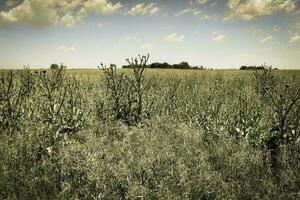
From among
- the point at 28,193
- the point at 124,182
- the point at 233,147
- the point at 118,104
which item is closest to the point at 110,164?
the point at 124,182

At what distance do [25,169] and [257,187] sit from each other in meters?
3.31

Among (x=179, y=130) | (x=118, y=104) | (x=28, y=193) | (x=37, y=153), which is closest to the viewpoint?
(x=28, y=193)

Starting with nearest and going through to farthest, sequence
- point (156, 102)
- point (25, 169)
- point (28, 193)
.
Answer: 1. point (28, 193)
2. point (25, 169)
3. point (156, 102)

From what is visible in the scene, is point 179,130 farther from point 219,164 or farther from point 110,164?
point 110,164

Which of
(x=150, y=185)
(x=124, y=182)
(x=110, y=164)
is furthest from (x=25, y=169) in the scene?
(x=150, y=185)

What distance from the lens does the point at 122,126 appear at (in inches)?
255

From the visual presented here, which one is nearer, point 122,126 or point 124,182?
point 124,182

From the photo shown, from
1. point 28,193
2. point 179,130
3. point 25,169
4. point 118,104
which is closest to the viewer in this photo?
point 28,193

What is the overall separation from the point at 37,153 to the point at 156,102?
4245mm

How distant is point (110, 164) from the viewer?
4660mm

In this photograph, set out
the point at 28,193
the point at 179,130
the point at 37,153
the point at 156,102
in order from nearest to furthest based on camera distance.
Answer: the point at 28,193, the point at 37,153, the point at 179,130, the point at 156,102

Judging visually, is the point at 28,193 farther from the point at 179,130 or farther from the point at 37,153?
the point at 179,130

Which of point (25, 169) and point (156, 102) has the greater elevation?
point (156, 102)

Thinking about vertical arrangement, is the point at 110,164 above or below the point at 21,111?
below
